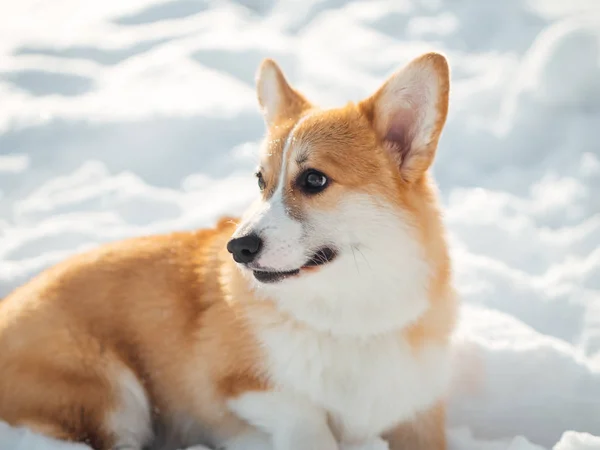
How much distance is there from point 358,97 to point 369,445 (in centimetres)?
376

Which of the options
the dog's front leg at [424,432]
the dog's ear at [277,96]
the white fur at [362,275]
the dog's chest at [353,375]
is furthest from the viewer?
the dog's ear at [277,96]

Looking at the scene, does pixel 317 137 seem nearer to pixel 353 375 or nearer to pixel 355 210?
pixel 355 210

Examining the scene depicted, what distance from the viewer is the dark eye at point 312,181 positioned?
2.18m

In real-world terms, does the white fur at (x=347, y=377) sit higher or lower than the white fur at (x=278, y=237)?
lower

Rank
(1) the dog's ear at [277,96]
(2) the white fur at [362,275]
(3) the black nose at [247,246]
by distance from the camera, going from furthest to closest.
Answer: (1) the dog's ear at [277,96]
(2) the white fur at [362,275]
(3) the black nose at [247,246]

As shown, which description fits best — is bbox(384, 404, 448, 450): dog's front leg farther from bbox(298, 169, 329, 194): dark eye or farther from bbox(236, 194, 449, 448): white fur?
bbox(298, 169, 329, 194): dark eye

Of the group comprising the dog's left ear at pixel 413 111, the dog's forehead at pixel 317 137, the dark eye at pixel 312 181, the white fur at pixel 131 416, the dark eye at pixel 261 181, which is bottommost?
the white fur at pixel 131 416

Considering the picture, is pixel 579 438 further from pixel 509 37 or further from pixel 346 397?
pixel 509 37

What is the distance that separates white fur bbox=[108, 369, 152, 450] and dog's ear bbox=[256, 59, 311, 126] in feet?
3.87

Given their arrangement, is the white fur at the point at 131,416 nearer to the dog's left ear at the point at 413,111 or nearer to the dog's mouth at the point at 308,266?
the dog's mouth at the point at 308,266

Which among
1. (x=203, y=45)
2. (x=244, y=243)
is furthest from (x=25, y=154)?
(x=244, y=243)

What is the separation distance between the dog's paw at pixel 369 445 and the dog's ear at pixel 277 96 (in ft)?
4.21

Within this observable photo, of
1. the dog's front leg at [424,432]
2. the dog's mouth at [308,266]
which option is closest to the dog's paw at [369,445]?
the dog's front leg at [424,432]

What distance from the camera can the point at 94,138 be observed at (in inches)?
197
